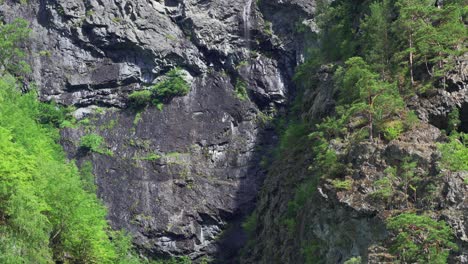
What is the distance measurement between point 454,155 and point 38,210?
1467 cm

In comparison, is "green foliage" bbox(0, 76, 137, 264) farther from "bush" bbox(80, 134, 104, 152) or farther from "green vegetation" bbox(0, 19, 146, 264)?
"bush" bbox(80, 134, 104, 152)

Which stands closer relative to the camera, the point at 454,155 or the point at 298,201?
the point at 454,155

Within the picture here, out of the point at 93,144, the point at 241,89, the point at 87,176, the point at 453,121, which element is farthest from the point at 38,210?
the point at 241,89

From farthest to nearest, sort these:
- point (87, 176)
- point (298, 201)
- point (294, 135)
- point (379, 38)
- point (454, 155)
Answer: point (87, 176) < point (294, 135) < point (379, 38) < point (298, 201) < point (454, 155)

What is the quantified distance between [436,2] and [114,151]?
2137 cm

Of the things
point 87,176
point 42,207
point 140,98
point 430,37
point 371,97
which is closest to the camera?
point 371,97

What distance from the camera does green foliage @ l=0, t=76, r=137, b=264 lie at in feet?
77.6

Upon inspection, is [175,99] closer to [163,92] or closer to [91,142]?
[163,92]

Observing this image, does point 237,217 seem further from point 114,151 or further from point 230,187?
point 114,151

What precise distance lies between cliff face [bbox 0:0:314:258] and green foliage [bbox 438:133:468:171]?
19724 mm

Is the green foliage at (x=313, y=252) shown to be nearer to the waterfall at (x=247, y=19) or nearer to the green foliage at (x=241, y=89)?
the green foliage at (x=241, y=89)

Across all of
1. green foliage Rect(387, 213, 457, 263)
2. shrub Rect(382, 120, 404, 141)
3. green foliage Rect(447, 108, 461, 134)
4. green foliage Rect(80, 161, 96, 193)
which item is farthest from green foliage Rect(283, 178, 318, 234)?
green foliage Rect(80, 161, 96, 193)

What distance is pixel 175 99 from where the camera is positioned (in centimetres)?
→ 4397

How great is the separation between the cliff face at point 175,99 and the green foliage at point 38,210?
19.5ft
